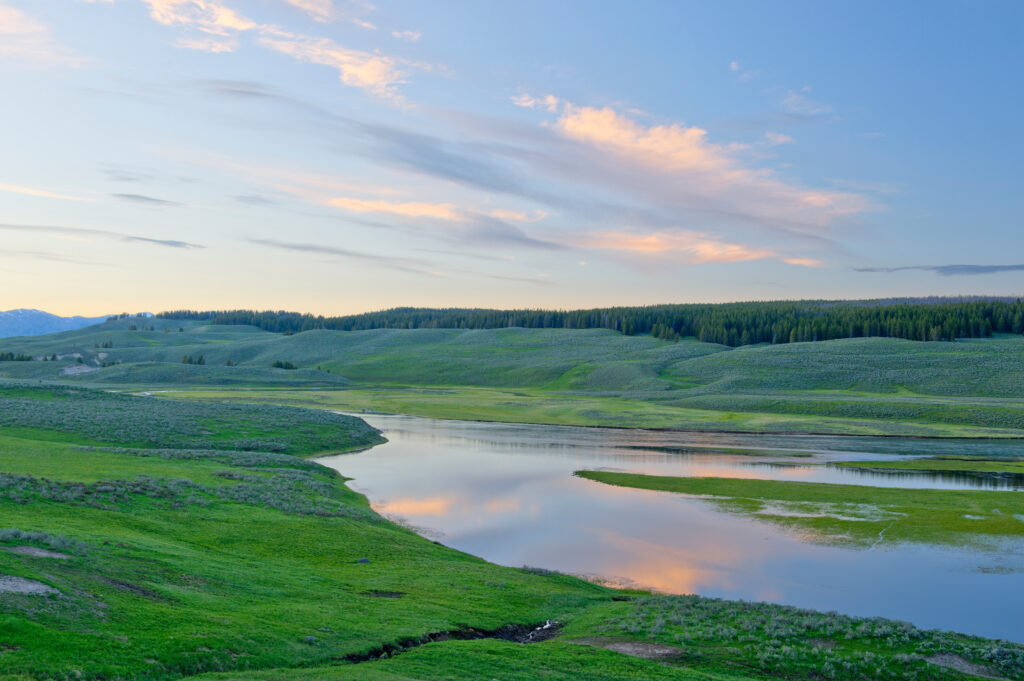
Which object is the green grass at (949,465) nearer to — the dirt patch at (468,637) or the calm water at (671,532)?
the calm water at (671,532)

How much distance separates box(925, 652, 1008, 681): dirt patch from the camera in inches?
787

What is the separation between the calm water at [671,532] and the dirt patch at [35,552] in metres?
18.2

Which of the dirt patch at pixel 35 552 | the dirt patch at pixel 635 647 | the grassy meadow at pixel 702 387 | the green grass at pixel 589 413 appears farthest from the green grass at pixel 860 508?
the grassy meadow at pixel 702 387

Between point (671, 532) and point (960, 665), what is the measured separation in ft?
61.4

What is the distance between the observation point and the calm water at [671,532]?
2902 cm

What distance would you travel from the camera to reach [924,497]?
48.5m

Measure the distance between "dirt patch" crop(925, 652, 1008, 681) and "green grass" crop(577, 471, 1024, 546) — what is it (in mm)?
16180

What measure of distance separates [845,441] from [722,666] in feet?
228

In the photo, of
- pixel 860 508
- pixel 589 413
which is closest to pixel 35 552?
pixel 860 508

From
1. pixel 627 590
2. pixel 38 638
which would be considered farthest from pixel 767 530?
pixel 38 638

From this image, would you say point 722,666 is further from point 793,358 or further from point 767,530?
point 793,358

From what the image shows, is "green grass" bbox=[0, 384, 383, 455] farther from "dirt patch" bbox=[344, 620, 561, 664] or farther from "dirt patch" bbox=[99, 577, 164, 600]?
"dirt patch" bbox=[344, 620, 561, 664]

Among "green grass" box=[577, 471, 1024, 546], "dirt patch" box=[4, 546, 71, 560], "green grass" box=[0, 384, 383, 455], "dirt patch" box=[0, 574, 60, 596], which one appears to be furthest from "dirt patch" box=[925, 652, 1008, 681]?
"green grass" box=[0, 384, 383, 455]

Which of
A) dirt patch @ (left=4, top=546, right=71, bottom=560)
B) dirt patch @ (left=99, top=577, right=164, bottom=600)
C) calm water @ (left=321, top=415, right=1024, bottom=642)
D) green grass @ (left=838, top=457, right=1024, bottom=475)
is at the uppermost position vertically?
dirt patch @ (left=4, top=546, right=71, bottom=560)
